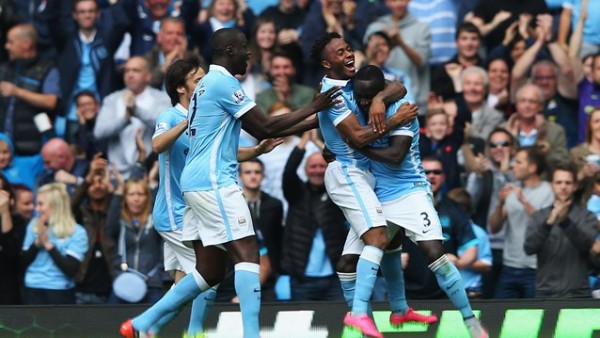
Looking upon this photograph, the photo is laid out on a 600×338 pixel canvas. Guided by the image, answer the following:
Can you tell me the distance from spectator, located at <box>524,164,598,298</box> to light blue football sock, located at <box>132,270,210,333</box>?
4237 millimetres

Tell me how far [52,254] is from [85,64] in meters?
3.05

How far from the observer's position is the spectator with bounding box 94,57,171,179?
51.0 ft

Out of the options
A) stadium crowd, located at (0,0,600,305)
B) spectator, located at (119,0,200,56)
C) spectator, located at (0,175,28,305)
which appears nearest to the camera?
stadium crowd, located at (0,0,600,305)

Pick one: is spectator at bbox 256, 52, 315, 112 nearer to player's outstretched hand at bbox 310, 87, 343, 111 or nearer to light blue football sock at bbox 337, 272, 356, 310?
light blue football sock at bbox 337, 272, 356, 310

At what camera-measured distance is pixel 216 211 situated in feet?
34.0

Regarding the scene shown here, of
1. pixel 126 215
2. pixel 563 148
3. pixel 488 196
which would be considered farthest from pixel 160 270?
pixel 563 148

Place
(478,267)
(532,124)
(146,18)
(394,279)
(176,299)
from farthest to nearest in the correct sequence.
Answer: (146,18) < (532,124) < (478,267) < (394,279) < (176,299)

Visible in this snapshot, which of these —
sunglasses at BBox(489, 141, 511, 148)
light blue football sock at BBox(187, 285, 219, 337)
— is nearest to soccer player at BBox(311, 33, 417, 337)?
light blue football sock at BBox(187, 285, 219, 337)

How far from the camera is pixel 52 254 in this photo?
46.3 feet

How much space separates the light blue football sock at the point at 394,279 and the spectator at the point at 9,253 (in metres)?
4.50

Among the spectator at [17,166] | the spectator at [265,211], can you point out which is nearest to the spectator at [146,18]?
the spectator at [17,166]

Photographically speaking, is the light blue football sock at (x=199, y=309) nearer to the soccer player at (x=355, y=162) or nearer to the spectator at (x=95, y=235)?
the soccer player at (x=355, y=162)

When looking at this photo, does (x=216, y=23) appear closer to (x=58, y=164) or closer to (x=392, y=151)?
(x=58, y=164)

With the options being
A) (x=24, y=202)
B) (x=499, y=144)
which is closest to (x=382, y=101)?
(x=499, y=144)
